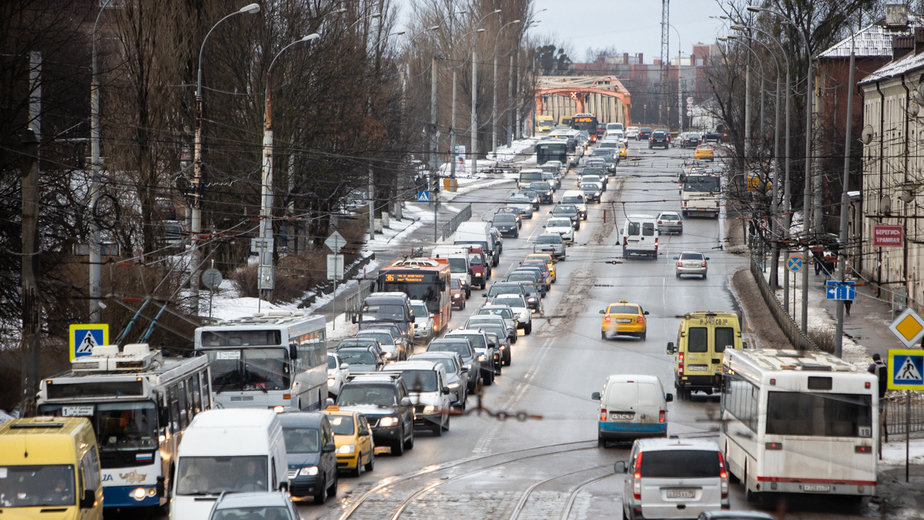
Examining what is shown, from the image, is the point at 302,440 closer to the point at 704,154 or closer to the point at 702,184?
the point at 702,184

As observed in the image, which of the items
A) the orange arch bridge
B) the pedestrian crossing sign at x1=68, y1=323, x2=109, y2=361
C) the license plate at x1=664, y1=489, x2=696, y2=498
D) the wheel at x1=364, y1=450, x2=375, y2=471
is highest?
the orange arch bridge

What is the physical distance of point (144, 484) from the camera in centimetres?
2047

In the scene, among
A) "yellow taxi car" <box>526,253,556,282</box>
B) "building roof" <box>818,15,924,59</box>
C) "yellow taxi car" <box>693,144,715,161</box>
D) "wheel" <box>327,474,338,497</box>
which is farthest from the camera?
"yellow taxi car" <box>693,144,715,161</box>

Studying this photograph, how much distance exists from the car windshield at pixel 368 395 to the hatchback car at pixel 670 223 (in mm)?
49355

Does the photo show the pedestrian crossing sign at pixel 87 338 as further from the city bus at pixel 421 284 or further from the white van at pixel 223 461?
the city bus at pixel 421 284

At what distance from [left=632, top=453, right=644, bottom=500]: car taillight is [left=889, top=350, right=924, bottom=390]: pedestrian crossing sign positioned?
688 cm

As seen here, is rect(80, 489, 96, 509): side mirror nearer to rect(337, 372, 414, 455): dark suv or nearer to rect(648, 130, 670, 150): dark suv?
rect(337, 372, 414, 455): dark suv

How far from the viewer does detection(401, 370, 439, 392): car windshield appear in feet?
99.1

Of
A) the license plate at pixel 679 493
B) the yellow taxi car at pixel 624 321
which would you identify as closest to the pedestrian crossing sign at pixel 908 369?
the license plate at pixel 679 493

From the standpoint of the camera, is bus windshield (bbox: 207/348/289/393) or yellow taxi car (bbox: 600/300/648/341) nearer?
bus windshield (bbox: 207/348/289/393)

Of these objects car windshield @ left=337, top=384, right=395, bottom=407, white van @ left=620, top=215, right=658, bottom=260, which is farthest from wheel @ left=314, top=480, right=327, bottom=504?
white van @ left=620, top=215, right=658, bottom=260

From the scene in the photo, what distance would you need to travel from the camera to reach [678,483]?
59.2 feet

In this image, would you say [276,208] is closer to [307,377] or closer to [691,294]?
[691,294]

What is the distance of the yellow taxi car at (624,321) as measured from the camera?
4666 centimetres
